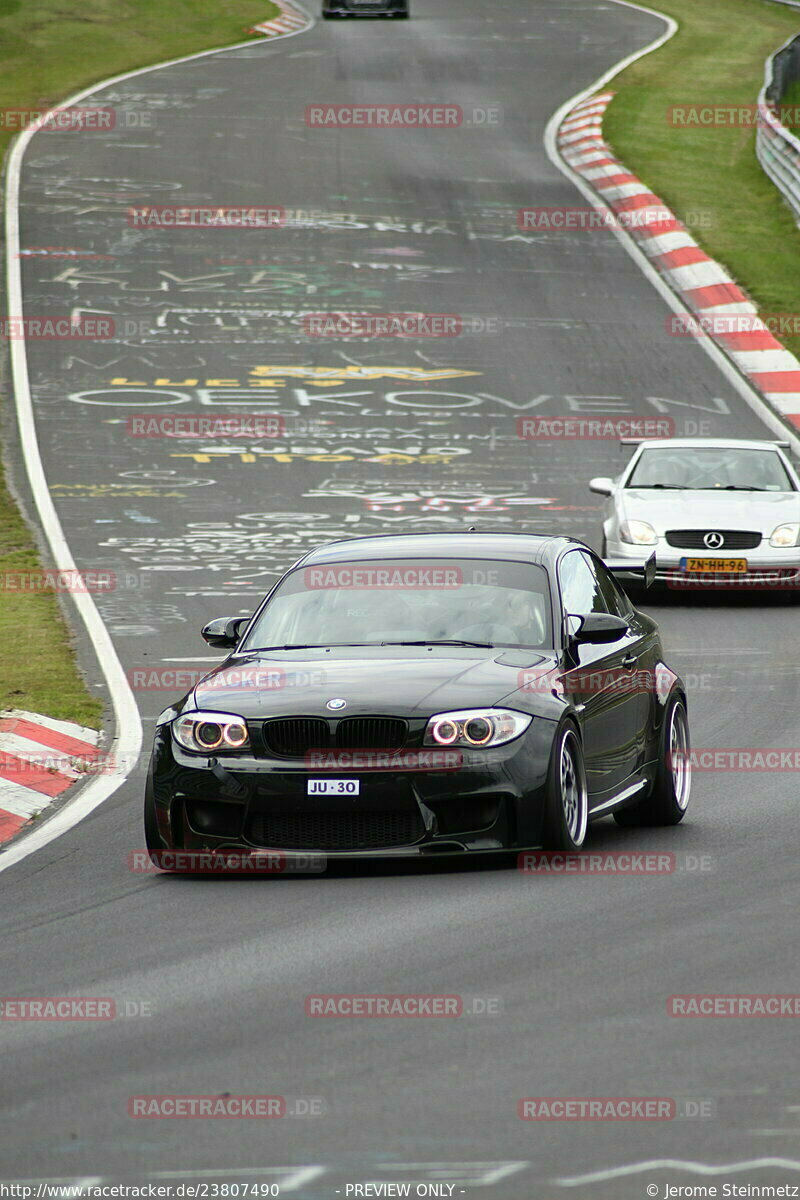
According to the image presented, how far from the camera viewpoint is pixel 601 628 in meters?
9.06

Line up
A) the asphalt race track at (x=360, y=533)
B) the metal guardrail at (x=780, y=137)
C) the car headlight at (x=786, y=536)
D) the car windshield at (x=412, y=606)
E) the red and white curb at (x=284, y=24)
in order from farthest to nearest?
the red and white curb at (x=284, y=24) → the metal guardrail at (x=780, y=137) → the car headlight at (x=786, y=536) → the car windshield at (x=412, y=606) → the asphalt race track at (x=360, y=533)

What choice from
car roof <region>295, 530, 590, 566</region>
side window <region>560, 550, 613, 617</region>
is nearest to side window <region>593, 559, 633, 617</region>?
side window <region>560, 550, 613, 617</region>

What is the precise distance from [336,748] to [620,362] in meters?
20.7

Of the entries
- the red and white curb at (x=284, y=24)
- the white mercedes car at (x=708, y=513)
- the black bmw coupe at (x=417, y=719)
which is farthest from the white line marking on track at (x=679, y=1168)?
the red and white curb at (x=284, y=24)

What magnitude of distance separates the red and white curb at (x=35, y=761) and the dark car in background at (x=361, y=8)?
49.3m

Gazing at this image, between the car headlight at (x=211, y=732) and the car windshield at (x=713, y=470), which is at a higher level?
the car headlight at (x=211, y=732)

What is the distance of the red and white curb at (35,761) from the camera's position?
10.4 m

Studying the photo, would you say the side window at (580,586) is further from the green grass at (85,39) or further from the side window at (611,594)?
the green grass at (85,39)

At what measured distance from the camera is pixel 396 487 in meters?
23.1

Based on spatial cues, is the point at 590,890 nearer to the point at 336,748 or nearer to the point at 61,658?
the point at 336,748

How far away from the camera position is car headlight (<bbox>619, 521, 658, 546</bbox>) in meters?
18.7

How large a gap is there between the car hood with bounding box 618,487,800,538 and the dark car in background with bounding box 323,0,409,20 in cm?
4222

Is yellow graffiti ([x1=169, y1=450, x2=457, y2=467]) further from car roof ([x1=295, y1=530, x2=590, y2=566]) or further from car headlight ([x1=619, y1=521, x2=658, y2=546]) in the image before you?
car roof ([x1=295, y1=530, x2=590, y2=566])

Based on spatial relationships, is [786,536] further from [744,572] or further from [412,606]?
[412,606]
